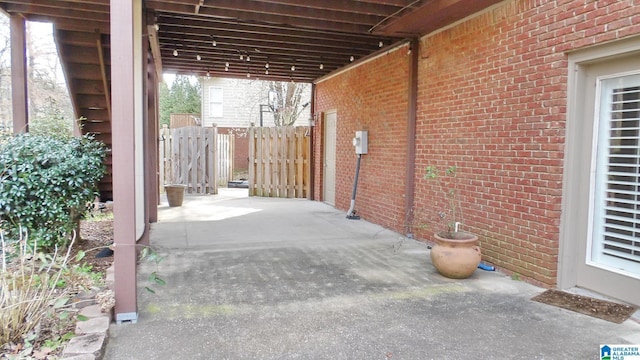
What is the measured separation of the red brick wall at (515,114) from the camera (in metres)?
3.90

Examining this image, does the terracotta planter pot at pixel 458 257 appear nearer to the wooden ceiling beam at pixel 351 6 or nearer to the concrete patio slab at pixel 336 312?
the concrete patio slab at pixel 336 312

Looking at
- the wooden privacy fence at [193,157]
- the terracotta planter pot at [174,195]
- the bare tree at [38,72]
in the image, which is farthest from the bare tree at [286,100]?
Result: the terracotta planter pot at [174,195]

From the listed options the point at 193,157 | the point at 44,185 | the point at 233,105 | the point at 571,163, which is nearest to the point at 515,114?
the point at 571,163

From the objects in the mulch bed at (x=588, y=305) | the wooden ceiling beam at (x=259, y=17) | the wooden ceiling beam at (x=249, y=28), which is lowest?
the mulch bed at (x=588, y=305)

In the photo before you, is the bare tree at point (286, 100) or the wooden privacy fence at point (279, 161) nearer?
the wooden privacy fence at point (279, 161)

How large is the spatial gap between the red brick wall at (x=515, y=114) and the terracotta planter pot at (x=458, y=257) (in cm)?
47

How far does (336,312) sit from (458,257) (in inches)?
59.7

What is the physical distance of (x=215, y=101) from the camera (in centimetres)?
1956

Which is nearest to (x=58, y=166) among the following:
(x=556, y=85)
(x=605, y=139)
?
(x=556, y=85)

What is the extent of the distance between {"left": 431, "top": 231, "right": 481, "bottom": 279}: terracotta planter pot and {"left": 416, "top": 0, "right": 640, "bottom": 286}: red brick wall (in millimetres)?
A: 470

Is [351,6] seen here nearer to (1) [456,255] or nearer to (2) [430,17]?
(2) [430,17]

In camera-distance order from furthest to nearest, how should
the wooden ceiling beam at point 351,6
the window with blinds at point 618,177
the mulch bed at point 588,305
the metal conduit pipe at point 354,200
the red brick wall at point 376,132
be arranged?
the metal conduit pipe at point 354,200 < the red brick wall at point 376,132 < the wooden ceiling beam at point 351,6 < the window with blinds at point 618,177 < the mulch bed at point 588,305

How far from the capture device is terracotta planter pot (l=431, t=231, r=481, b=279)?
429 cm

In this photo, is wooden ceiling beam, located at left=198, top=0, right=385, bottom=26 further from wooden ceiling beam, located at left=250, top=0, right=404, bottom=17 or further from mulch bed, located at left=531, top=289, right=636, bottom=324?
mulch bed, located at left=531, top=289, right=636, bottom=324
